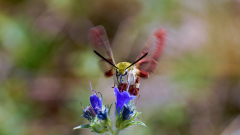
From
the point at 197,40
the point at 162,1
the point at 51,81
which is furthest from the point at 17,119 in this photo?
the point at 197,40

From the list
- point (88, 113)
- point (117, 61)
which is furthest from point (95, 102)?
point (117, 61)

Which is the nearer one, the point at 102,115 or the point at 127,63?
the point at 102,115

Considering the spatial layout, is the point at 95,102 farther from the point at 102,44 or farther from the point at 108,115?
the point at 102,44

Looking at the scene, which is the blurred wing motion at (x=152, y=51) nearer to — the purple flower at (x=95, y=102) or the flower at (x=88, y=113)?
the purple flower at (x=95, y=102)

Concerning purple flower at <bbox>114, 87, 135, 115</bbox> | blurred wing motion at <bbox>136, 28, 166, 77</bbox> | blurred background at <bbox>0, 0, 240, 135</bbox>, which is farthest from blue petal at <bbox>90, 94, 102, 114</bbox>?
blurred background at <bbox>0, 0, 240, 135</bbox>

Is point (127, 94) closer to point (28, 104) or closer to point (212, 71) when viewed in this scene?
point (28, 104)

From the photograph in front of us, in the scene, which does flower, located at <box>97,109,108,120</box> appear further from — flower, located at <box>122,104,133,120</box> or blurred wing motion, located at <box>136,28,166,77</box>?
blurred wing motion, located at <box>136,28,166,77</box>

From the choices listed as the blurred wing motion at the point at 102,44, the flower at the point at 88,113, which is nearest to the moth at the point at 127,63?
the blurred wing motion at the point at 102,44
